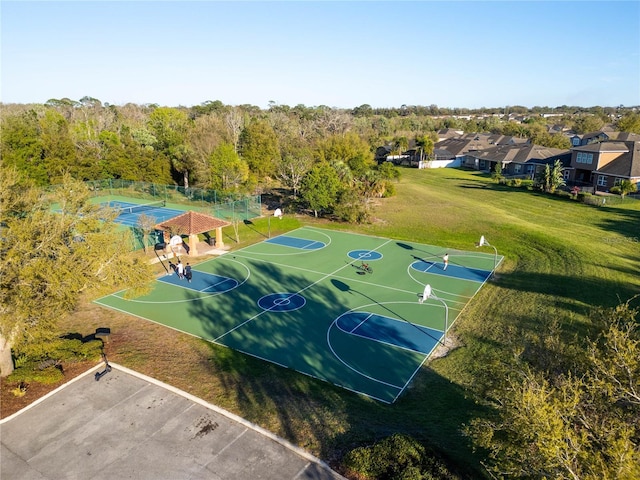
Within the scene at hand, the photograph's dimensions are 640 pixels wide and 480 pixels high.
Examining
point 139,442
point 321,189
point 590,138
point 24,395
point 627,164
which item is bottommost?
point 139,442

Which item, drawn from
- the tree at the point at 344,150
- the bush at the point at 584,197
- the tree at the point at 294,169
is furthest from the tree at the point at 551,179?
the tree at the point at 294,169

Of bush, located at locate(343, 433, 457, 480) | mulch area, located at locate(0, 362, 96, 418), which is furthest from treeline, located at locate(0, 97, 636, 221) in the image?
bush, located at locate(343, 433, 457, 480)

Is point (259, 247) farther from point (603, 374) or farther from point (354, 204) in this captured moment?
point (603, 374)

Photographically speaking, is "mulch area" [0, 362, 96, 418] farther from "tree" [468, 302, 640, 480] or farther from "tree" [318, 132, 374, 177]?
"tree" [318, 132, 374, 177]

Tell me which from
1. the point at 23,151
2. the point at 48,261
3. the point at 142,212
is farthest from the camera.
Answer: the point at 23,151

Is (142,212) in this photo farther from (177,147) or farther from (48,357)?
(48,357)

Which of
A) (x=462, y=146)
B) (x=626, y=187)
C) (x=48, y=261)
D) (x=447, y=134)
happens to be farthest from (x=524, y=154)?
(x=48, y=261)

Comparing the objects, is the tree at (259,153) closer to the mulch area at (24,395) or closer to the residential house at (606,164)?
the residential house at (606,164)
